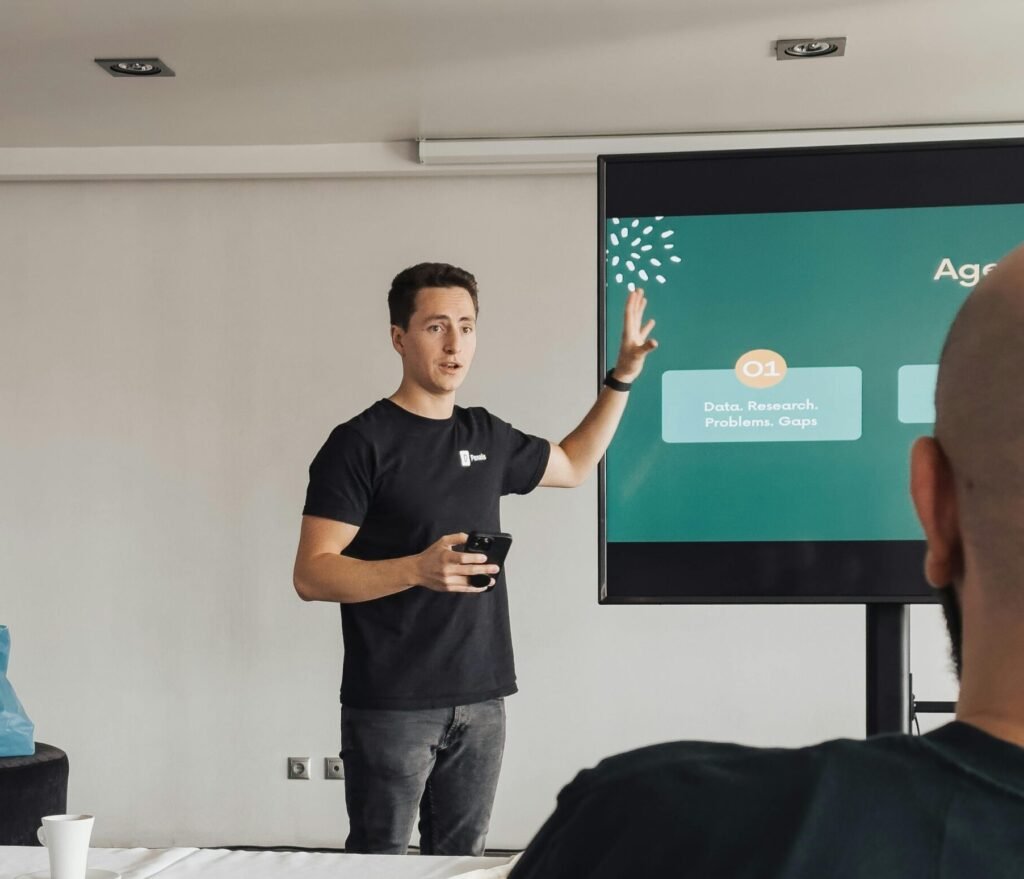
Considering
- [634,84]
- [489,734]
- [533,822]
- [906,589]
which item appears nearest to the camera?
[906,589]

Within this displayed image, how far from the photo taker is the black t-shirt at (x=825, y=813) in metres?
0.46

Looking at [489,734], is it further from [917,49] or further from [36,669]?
[36,669]

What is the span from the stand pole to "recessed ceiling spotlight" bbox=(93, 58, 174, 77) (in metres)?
2.67

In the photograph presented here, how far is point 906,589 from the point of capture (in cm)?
196

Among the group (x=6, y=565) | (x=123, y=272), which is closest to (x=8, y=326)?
(x=123, y=272)

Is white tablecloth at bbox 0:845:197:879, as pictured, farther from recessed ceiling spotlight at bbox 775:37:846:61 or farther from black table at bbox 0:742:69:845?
recessed ceiling spotlight at bbox 775:37:846:61

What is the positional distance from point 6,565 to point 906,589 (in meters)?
3.69

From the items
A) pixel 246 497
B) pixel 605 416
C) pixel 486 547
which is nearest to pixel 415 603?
pixel 486 547

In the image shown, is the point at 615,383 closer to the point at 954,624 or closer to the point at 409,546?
the point at 409,546

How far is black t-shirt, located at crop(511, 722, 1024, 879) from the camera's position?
0.46m

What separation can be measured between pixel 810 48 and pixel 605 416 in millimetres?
1722

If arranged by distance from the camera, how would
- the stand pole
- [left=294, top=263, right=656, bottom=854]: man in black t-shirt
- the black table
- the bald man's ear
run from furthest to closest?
the black table → [left=294, top=263, right=656, bottom=854]: man in black t-shirt → the stand pole → the bald man's ear

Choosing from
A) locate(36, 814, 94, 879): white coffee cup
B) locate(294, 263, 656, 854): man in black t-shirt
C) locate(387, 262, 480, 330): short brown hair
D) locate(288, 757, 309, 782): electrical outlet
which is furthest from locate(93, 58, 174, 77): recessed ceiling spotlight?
locate(36, 814, 94, 879): white coffee cup

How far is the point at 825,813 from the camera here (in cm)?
47
